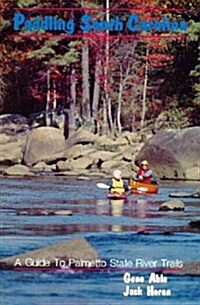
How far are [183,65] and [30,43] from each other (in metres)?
5.69

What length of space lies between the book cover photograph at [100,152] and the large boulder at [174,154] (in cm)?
4

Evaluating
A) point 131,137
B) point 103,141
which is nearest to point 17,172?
point 103,141

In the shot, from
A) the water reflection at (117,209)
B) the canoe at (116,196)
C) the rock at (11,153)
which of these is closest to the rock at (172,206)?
the water reflection at (117,209)

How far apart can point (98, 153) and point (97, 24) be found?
15.7ft

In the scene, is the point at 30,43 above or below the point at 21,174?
above

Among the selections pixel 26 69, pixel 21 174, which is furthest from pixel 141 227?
pixel 26 69

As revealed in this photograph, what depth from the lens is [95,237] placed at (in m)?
18.2

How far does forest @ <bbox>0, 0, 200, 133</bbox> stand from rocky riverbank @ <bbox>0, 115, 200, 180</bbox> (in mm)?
2351

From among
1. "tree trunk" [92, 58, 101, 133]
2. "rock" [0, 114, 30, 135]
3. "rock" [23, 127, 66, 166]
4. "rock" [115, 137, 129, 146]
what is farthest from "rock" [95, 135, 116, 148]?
"rock" [0, 114, 30, 135]

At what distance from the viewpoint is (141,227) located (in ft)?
65.2

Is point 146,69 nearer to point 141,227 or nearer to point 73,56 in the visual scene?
point 73,56

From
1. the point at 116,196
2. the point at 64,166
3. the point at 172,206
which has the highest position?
the point at 172,206

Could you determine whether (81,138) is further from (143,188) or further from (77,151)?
(143,188)

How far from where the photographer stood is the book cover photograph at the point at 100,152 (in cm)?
1424
